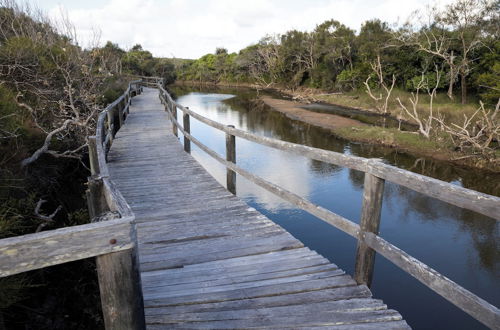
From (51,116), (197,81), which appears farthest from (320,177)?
(197,81)

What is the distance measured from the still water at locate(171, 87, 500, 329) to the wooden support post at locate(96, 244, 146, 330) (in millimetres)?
6466

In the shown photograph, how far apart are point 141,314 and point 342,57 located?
4295 centimetres

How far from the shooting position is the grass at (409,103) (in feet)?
77.6

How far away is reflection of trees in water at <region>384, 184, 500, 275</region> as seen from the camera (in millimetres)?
8750

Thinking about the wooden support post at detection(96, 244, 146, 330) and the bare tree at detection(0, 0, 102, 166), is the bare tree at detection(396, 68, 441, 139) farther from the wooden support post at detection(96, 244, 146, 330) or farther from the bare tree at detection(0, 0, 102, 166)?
the wooden support post at detection(96, 244, 146, 330)

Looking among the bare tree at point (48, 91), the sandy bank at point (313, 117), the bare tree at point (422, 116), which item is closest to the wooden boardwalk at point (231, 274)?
the bare tree at point (48, 91)

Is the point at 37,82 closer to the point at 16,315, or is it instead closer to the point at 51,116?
the point at 51,116

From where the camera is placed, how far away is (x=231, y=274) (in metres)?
3.18

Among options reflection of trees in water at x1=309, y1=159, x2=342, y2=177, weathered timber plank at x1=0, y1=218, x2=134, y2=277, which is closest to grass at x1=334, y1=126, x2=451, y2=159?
reflection of trees in water at x1=309, y1=159, x2=342, y2=177

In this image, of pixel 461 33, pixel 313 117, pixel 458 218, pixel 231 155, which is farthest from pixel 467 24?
pixel 231 155

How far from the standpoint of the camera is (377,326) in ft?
8.03

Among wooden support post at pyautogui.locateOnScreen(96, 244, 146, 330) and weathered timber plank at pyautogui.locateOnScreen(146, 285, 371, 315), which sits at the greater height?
wooden support post at pyautogui.locateOnScreen(96, 244, 146, 330)

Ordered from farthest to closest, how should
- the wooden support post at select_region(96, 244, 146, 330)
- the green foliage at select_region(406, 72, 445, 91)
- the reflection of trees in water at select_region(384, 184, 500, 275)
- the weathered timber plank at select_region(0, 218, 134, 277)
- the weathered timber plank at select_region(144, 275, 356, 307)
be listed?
the green foliage at select_region(406, 72, 445, 91), the reflection of trees in water at select_region(384, 184, 500, 275), the weathered timber plank at select_region(144, 275, 356, 307), the wooden support post at select_region(96, 244, 146, 330), the weathered timber plank at select_region(0, 218, 134, 277)

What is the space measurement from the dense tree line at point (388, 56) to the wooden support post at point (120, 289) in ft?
70.4
